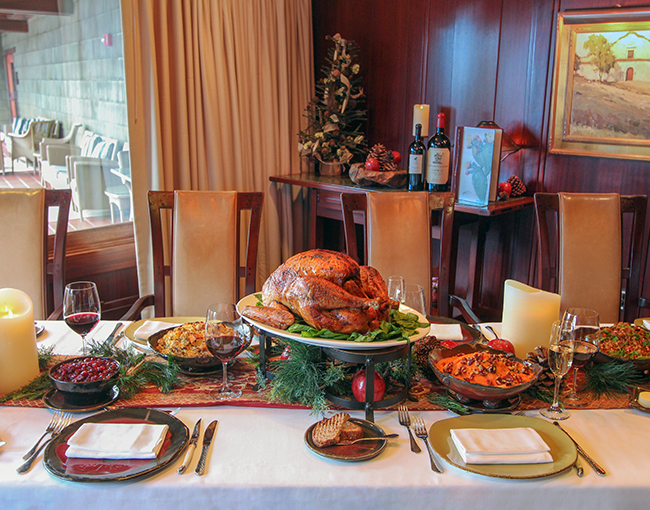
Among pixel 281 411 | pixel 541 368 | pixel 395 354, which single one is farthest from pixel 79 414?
pixel 541 368

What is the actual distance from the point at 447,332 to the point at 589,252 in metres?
0.89

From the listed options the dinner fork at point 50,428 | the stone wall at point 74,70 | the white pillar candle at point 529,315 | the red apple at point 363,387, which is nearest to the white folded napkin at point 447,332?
the white pillar candle at point 529,315

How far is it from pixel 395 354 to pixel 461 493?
30cm

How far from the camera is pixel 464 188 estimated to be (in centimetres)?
291

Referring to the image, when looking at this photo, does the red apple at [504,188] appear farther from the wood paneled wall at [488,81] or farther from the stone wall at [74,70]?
the stone wall at [74,70]

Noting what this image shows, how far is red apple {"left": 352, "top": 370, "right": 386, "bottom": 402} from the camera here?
1185 millimetres

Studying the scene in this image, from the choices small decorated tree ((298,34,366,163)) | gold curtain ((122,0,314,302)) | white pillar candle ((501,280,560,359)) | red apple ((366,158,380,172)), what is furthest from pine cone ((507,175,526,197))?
white pillar candle ((501,280,560,359))

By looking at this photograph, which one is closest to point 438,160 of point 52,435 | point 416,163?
point 416,163

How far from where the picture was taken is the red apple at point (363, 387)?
118cm

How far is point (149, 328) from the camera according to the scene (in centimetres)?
157

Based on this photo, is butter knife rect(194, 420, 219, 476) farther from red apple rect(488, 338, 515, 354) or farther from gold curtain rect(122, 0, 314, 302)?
gold curtain rect(122, 0, 314, 302)

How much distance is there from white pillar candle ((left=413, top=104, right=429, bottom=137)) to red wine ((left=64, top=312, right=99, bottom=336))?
2.41 meters

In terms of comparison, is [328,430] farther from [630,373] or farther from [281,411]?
[630,373]

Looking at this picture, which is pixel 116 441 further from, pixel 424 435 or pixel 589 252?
pixel 589 252
